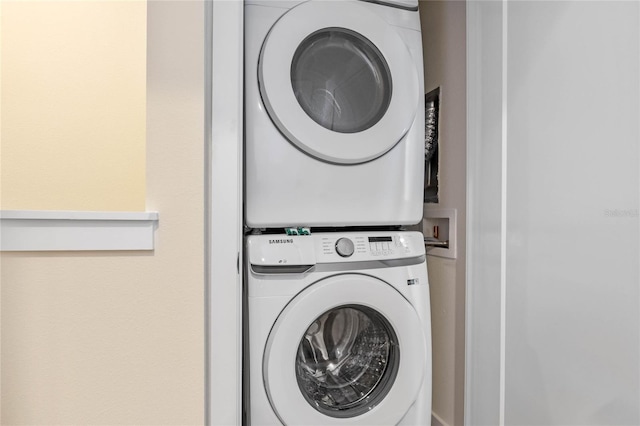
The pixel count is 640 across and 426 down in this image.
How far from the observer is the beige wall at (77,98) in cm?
111

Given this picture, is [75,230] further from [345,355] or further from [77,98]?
[345,355]

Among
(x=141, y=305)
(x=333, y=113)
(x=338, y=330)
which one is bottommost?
(x=338, y=330)

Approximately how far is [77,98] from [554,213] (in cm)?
137

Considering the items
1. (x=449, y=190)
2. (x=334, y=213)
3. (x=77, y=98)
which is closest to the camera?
(x=77, y=98)

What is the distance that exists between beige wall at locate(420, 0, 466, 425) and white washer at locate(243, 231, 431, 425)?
0.11 metres

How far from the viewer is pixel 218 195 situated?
96 cm

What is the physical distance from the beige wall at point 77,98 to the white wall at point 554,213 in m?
1.06

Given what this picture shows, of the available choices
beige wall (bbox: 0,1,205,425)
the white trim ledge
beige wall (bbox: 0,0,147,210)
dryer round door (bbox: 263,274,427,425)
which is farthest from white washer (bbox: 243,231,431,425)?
beige wall (bbox: 0,0,147,210)

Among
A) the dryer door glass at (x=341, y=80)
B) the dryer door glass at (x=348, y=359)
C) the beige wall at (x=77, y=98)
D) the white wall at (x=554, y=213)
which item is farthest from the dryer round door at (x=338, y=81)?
the dryer door glass at (x=348, y=359)

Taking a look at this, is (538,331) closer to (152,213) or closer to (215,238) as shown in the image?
(215,238)

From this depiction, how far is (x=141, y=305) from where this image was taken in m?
0.95

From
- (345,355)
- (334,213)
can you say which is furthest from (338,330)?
(334,213)

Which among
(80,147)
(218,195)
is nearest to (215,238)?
(218,195)

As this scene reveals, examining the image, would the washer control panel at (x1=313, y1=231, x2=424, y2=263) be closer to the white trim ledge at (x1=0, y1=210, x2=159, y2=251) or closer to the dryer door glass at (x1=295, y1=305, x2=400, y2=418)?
the dryer door glass at (x1=295, y1=305, x2=400, y2=418)
